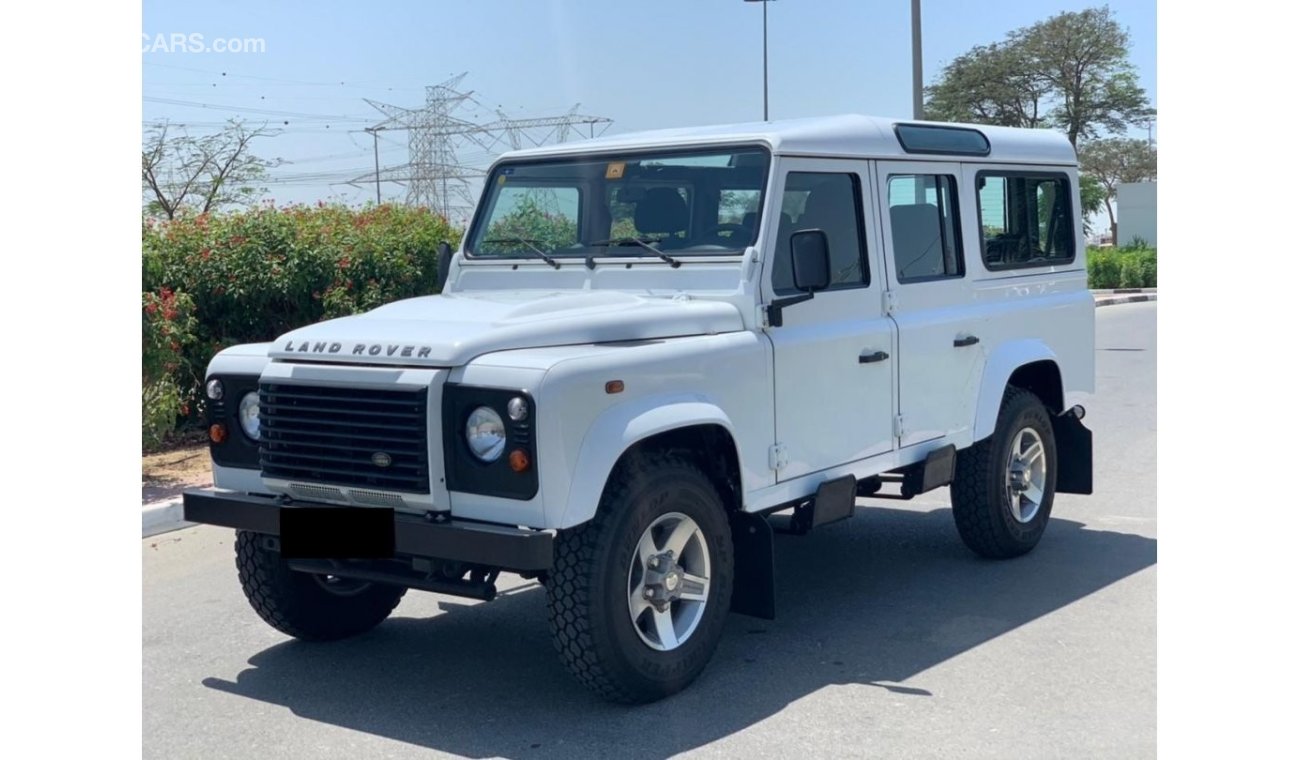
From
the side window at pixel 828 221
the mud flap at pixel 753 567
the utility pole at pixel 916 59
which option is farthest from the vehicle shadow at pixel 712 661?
the utility pole at pixel 916 59

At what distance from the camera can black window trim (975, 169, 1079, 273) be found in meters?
7.18

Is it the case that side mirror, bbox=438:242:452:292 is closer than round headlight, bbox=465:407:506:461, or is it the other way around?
round headlight, bbox=465:407:506:461

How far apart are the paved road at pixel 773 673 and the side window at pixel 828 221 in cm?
154

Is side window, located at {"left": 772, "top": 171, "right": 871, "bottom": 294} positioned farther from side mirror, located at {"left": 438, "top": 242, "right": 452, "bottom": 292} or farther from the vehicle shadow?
side mirror, located at {"left": 438, "top": 242, "right": 452, "bottom": 292}

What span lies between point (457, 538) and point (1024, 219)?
416 centimetres

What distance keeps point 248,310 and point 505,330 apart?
7075 mm

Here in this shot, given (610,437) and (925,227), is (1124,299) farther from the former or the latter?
(610,437)

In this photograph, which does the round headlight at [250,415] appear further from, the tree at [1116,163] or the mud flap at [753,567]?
the tree at [1116,163]

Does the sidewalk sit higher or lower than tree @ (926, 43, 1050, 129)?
lower

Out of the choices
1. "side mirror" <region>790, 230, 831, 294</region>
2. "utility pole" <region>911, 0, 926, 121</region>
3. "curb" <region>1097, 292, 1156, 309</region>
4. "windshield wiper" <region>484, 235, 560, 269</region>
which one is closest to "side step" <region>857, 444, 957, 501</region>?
"side mirror" <region>790, 230, 831, 294</region>

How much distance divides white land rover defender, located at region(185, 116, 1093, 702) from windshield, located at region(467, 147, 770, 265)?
0.01m

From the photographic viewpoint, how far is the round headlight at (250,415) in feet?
18.3

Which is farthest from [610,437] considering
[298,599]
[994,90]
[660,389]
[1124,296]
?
[994,90]

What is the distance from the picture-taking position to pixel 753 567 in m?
5.61
